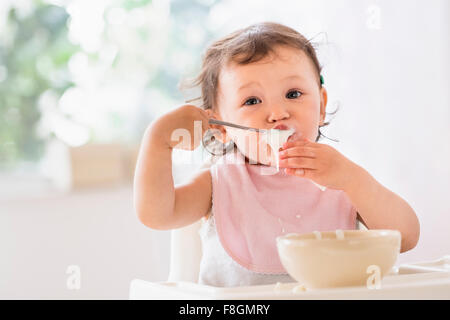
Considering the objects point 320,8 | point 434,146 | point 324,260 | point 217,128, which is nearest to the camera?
point 324,260

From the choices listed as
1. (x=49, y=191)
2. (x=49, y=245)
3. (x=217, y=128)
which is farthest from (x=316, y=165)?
(x=49, y=191)

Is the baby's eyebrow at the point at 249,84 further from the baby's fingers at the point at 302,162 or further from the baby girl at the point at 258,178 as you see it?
the baby's fingers at the point at 302,162

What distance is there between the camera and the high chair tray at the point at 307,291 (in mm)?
674

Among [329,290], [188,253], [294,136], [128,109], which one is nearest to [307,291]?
[329,290]

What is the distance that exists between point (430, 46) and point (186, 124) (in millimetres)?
705

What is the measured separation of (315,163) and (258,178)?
10.3 inches

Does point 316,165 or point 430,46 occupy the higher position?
point 430,46

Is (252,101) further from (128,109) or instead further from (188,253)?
(128,109)

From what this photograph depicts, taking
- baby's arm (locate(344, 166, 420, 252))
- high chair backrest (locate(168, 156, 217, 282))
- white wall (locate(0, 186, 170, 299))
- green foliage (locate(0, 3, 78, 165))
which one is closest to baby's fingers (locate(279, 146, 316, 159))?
baby's arm (locate(344, 166, 420, 252))

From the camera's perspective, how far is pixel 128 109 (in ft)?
8.00

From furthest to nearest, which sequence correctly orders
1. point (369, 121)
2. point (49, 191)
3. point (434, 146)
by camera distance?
point (49, 191)
point (369, 121)
point (434, 146)

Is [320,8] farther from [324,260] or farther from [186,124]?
[324,260]

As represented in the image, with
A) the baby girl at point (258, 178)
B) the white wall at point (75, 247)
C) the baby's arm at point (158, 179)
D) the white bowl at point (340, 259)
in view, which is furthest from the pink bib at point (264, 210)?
the white wall at point (75, 247)

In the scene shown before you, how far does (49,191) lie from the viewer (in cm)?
218
